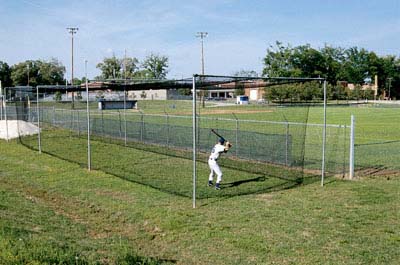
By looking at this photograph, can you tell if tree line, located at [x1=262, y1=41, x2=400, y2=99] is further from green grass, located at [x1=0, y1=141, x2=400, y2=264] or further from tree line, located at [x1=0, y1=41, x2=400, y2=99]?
green grass, located at [x1=0, y1=141, x2=400, y2=264]

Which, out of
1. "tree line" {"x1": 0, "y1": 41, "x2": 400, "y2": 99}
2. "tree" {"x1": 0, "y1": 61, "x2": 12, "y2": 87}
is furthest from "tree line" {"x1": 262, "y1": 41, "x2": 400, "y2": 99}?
"tree" {"x1": 0, "y1": 61, "x2": 12, "y2": 87}

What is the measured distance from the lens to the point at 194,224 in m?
7.33

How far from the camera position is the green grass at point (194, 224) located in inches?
227

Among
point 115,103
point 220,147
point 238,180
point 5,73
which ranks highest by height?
point 5,73

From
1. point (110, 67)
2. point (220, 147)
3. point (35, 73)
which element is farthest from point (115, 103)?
point (110, 67)

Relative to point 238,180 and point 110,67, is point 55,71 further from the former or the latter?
point 238,180

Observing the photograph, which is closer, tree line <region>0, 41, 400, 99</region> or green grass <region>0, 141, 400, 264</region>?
green grass <region>0, 141, 400, 264</region>

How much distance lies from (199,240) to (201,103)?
918 centimetres

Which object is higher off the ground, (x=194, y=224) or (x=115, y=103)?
(x=115, y=103)

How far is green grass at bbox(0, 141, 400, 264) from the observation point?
5.77 metres

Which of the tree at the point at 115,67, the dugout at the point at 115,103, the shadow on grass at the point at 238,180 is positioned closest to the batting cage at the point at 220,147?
the shadow on grass at the point at 238,180

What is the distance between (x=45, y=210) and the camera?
27.5ft

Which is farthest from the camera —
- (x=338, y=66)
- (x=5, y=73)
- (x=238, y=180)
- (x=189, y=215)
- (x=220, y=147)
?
(x=338, y=66)

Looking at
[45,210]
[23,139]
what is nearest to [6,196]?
[45,210]
